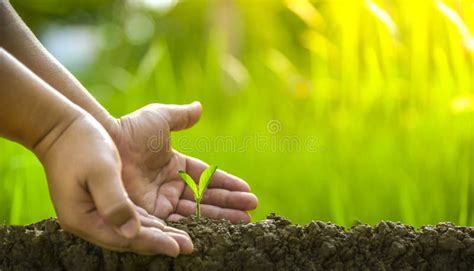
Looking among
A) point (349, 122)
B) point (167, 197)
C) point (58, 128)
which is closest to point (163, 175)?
point (167, 197)

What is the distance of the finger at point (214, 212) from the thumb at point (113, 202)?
0.59 meters

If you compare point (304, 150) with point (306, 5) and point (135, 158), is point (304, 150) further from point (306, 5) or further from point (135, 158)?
point (135, 158)

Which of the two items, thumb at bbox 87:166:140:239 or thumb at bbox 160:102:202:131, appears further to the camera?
thumb at bbox 160:102:202:131

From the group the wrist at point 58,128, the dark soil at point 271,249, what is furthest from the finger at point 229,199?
the wrist at point 58,128

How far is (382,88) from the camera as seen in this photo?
8.45 feet

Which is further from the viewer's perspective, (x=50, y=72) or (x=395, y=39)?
(x=395, y=39)

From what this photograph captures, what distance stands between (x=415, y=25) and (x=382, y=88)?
0.27 meters

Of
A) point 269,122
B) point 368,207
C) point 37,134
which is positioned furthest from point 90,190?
point 269,122

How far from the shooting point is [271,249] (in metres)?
1.46

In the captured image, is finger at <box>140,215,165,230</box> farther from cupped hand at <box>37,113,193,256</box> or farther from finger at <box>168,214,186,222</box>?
finger at <box>168,214,186,222</box>

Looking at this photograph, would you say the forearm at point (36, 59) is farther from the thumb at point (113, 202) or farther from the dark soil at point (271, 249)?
the thumb at point (113, 202)

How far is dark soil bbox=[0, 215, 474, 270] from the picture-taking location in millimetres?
1438

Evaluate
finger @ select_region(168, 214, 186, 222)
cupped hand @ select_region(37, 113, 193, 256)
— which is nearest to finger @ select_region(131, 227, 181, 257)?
cupped hand @ select_region(37, 113, 193, 256)

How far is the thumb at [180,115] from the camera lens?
6.31 ft
